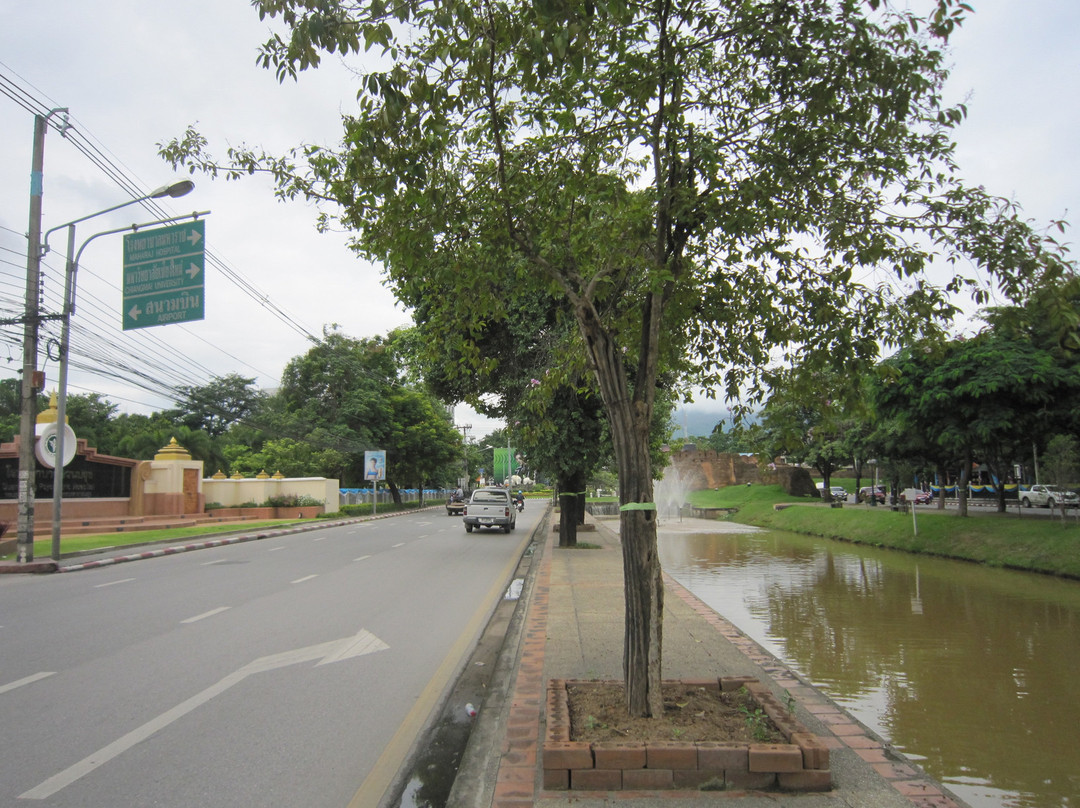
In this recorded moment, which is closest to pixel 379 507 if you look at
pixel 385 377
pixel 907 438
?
pixel 385 377

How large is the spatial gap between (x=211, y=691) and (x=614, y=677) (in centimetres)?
329

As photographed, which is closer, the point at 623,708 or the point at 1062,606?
the point at 623,708

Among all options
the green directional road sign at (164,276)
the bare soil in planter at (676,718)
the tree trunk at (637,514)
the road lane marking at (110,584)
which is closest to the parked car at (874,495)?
the road lane marking at (110,584)

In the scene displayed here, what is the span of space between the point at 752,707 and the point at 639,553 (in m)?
1.24

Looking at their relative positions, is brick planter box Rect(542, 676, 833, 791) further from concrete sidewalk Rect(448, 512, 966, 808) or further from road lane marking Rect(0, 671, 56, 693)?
road lane marking Rect(0, 671, 56, 693)

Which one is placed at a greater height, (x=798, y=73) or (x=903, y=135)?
(x=798, y=73)

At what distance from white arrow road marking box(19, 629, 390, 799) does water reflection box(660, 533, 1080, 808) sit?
4.52 m

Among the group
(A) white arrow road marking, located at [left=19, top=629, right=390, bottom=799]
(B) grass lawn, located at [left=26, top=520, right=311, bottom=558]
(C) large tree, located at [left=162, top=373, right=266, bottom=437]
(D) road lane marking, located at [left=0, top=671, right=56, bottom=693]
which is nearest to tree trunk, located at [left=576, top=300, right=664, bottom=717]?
(A) white arrow road marking, located at [left=19, top=629, right=390, bottom=799]

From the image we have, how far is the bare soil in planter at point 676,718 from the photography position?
4383mm

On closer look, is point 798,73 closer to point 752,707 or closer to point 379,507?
point 752,707

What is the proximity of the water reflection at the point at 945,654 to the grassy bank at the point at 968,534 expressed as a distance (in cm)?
76

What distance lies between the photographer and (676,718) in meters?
4.72

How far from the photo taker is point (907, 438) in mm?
25219

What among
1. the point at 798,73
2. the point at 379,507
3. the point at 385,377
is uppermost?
the point at 385,377
